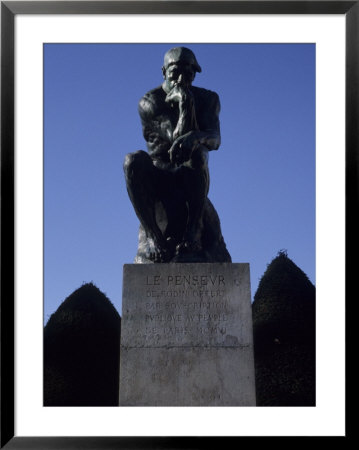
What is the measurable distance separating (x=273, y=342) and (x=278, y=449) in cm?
888

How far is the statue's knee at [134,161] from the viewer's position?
446 inches

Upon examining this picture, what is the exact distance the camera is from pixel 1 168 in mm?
8805

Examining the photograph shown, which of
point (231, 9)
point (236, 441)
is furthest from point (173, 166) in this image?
point (236, 441)

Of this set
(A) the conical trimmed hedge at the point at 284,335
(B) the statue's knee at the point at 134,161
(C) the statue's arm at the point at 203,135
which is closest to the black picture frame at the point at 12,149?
(C) the statue's arm at the point at 203,135

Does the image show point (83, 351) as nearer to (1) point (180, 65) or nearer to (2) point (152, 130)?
(2) point (152, 130)

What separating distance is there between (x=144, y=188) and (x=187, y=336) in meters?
1.81

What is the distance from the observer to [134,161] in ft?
37.2

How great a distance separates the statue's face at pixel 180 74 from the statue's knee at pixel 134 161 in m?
0.88

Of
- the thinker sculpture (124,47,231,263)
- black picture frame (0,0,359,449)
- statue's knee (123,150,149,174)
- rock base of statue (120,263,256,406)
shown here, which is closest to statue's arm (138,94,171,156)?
the thinker sculpture (124,47,231,263)

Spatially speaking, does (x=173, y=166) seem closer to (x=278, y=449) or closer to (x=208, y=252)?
(x=208, y=252)

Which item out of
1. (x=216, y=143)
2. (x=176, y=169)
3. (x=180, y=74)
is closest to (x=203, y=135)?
(x=216, y=143)

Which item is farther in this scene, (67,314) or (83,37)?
(67,314)

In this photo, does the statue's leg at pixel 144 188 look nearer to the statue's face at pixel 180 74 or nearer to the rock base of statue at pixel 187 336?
the rock base of statue at pixel 187 336

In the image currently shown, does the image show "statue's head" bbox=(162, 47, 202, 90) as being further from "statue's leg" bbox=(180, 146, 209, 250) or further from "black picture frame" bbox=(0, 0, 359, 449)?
"black picture frame" bbox=(0, 0, 359, 449)
